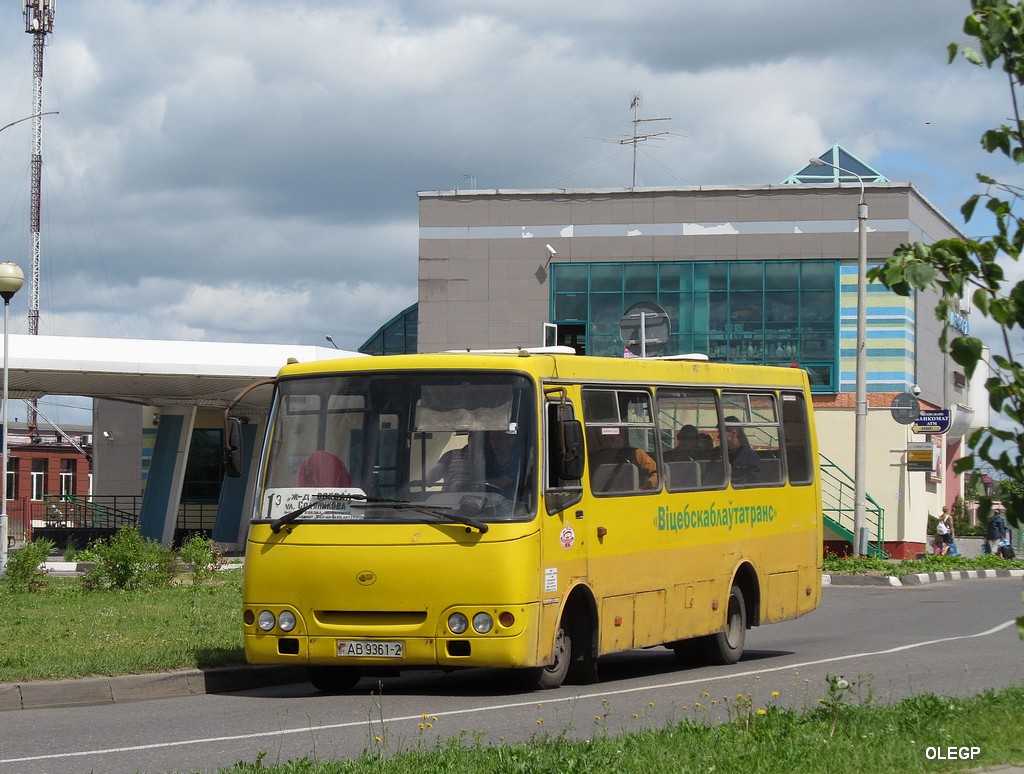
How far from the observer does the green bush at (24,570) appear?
21847 mm

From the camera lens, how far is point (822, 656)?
51.8ft

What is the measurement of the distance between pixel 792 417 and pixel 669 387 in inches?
113

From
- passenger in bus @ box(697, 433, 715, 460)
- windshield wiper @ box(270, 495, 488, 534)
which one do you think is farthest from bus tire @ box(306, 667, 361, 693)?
passenger in bus @ box(697, 433, 715, 460)

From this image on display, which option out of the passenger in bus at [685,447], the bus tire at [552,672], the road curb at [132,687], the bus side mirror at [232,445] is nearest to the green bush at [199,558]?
the road curb at [132,687]

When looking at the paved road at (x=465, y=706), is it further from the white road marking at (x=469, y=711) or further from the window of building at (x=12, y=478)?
the window of building at (x=12, y=478)

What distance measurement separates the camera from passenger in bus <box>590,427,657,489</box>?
13.3m

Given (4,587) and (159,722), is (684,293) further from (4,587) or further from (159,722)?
(159,722)

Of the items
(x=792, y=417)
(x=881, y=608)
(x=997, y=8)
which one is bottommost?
(x=881, y=608)

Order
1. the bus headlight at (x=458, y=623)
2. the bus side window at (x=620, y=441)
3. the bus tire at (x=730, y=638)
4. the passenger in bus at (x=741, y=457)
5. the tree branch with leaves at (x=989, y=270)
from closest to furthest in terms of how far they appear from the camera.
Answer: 1. the tree branch with leaves at (x=989, y=270)
2. the bus headlight at (x=458, y=623)
3. the bus side window at (x=620, y=441)
4. the bus tire at (x=730, y=638)
5. the passenger in bus at (x=741, y=457)

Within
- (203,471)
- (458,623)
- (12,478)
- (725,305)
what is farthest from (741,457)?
(12,478)

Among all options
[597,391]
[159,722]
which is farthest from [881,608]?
[159,722]

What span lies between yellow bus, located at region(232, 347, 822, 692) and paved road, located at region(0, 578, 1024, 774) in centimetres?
45

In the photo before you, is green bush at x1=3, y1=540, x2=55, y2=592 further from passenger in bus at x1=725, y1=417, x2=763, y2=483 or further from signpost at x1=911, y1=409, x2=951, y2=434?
signpost at x1=911, y1=409, x2=951, y2=434

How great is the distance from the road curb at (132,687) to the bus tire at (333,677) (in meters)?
0.60
